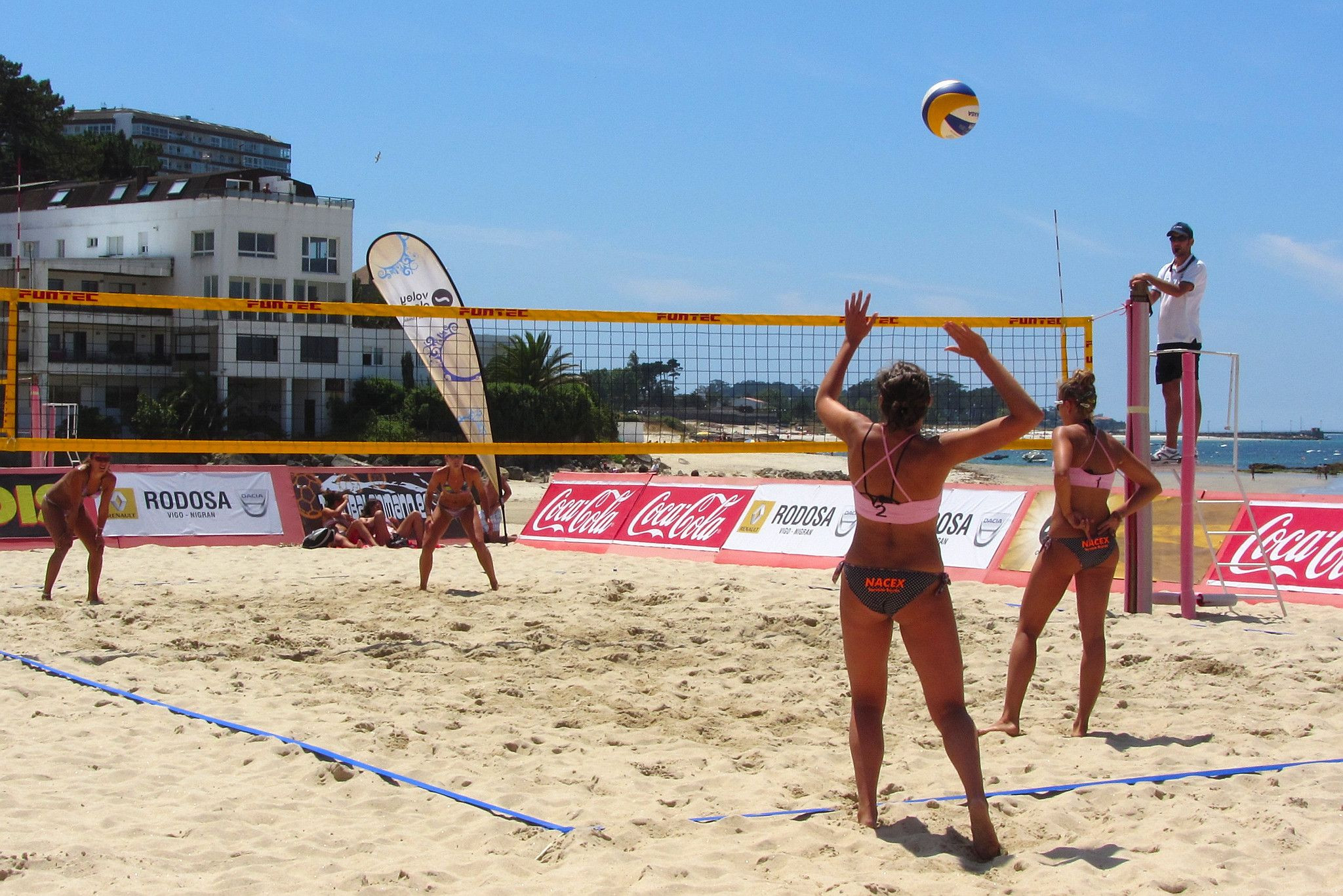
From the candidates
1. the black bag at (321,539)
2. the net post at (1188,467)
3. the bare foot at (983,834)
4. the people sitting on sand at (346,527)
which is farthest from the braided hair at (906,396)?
the black bag at (321,539)

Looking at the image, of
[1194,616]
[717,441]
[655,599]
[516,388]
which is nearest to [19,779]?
[655,599]

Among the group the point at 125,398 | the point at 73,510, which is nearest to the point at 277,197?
the point at 125,398

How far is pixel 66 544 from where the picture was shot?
8.15 meters

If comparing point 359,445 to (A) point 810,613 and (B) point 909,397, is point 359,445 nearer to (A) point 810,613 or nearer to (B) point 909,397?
(A) point 810,613

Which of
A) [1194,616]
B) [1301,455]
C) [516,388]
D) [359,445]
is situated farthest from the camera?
[1301,455]

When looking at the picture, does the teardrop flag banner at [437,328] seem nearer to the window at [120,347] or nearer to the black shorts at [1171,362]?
the black shorts at [1171,362]

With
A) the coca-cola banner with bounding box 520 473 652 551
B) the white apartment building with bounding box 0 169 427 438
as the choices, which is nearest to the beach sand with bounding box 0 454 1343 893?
the coca-cola banner with bounding box 520 473 652 551

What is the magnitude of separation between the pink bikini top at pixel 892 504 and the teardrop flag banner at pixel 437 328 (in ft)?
29.4

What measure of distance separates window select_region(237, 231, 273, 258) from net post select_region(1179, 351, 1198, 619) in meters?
37.7

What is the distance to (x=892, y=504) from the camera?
10.4 feet

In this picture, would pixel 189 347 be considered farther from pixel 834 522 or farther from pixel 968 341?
pixel 968 341

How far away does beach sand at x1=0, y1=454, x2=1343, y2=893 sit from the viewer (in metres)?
3.05

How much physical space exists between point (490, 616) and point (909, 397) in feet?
15.5

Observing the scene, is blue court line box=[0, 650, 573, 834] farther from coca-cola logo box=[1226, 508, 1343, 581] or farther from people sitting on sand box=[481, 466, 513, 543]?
people sitting on sand box=[481, 466, 513, 543]
